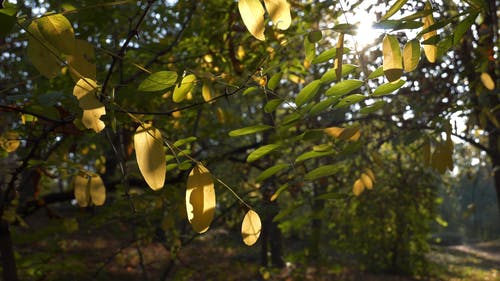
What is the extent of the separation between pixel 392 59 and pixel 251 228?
0.42 metres

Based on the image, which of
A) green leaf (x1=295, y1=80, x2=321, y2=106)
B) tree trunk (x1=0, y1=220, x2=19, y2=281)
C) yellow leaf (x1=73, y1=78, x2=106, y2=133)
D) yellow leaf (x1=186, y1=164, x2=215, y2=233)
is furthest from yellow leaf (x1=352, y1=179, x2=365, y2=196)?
tree trunk (x1=0, y1=220, x2=19, y2=281)

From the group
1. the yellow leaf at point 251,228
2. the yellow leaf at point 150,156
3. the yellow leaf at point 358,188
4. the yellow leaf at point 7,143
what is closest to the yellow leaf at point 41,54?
the yellow leaf at point 150,156

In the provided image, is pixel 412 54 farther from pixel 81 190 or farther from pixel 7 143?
pixel 7 143

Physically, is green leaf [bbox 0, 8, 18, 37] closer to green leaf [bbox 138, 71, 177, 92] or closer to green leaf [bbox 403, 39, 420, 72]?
green leaf [bbox 138, 71, 177, 92]

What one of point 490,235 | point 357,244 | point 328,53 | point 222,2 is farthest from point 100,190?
point 490,235

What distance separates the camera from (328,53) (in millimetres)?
1063

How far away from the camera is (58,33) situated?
81 cm

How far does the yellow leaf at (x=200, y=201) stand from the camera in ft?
2.69

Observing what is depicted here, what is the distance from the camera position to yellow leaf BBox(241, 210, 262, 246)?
3.06 feet

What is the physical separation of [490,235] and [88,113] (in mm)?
37594

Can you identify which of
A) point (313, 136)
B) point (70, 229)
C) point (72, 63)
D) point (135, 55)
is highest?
point (135, 55)

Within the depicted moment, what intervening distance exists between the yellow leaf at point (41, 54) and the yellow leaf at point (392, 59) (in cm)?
59

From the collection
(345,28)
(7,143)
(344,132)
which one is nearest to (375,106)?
(344,132)

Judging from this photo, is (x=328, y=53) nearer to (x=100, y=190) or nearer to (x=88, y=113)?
(x=88, y=113)
